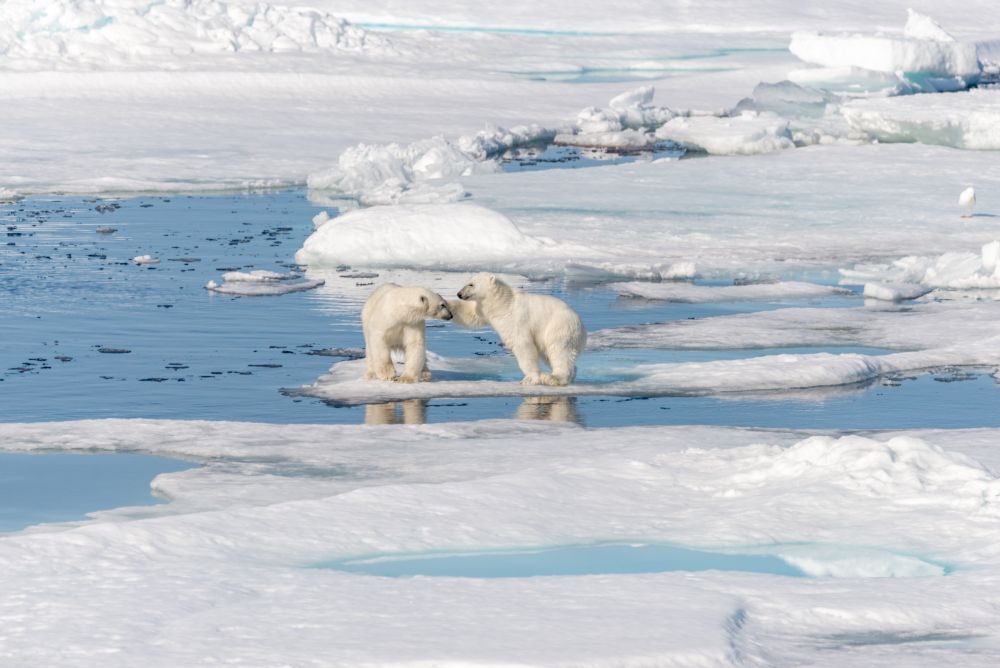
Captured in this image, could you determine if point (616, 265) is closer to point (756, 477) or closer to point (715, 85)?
point (756, 477)

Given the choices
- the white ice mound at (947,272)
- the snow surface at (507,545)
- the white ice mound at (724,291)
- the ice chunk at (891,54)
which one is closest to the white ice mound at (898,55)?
the ice chunk at (891,54)

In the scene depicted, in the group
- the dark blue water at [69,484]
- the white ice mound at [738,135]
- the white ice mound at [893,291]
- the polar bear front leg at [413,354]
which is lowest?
the white ice mound at [893,291]

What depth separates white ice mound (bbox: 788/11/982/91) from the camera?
30828 millimetres

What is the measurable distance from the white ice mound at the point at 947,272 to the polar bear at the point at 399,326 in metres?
5.73

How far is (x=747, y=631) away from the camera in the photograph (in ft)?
14.8

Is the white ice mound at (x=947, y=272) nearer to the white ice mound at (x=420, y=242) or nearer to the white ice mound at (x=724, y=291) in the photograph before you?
the white ice mound at (x=724, y=291)

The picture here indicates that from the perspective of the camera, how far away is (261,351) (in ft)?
34.1

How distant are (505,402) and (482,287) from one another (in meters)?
0.67

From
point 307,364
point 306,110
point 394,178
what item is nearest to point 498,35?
point 306,110

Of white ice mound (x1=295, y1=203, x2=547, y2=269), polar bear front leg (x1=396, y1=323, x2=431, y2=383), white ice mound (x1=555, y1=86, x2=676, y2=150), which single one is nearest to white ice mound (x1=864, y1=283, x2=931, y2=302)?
white ice mound (x1=295, y1=203, x2=547, y2=269)

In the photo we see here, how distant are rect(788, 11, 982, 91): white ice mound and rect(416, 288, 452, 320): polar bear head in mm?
23786

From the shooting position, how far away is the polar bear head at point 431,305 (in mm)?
8688

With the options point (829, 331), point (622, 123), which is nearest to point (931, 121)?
point (622, 123)

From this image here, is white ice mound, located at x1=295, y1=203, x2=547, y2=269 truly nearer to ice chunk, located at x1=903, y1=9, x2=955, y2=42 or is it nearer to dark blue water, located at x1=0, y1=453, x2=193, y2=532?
dark blue water, located at x1=0, y1=453, x2=193, y2=532
